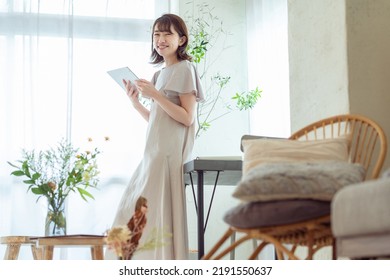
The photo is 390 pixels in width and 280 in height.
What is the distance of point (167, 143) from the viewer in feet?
12.4

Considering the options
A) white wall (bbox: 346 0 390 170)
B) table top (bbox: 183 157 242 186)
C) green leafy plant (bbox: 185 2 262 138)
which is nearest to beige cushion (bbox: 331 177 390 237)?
white wall (bbox: 346 0 390 170)

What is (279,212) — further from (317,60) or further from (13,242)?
(13,242)

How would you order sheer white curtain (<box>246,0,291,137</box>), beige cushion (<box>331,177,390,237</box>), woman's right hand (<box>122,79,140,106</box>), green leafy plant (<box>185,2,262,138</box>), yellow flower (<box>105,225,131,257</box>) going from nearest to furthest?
1. beige cushion (<box>331,177,390,237</box>)
2. yellow flower (<box>105,225,131,257</box>)
3. woman's right hand (<box>122,79,140,106</box>)
4. sheer white curtain (<box>246,0,291,137</box>)
5. green leafy plant (<box>185,2,262,138</box>)

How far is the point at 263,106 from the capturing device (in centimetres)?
542

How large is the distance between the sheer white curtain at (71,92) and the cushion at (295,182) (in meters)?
3.16

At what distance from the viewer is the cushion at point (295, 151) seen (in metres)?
2.71

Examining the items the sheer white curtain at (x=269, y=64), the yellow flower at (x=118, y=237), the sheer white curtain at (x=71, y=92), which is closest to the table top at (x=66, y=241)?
the yellow flower at (x=118, y=237)

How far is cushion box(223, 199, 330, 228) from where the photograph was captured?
225 cm

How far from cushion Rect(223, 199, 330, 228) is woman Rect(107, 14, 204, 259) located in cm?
124

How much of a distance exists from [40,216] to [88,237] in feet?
6.23

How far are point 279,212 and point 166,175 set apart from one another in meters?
1.51

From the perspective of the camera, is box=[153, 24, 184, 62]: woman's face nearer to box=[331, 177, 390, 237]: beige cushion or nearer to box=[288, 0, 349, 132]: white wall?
box=[288, 0, 349, 132]: white wall
